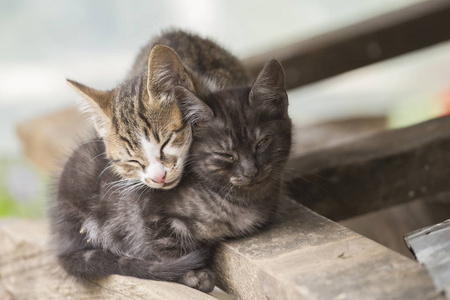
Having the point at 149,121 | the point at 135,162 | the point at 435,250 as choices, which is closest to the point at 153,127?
the point at 149,121

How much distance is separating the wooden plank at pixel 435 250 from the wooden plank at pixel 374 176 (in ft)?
3.08

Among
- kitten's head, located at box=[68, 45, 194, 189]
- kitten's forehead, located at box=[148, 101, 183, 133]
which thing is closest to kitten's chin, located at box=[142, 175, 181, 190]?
kitten's head, located at box=[68, 45, 194, 189]

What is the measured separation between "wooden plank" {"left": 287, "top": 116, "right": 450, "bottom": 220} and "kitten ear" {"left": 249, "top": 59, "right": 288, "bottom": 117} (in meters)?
0.60

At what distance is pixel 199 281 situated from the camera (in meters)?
2.28

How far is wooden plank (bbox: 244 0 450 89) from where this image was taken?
161 inches

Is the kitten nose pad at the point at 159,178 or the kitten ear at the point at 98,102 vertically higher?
the kitten ear at the point at 98,102

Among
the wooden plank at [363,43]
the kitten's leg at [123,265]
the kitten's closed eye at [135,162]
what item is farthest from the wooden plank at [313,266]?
the wooden plank at [363,43]

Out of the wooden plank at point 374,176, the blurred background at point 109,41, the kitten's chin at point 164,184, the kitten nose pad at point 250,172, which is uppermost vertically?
the kitten nose pad at point 250,172

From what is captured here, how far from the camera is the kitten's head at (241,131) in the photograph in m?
2.26

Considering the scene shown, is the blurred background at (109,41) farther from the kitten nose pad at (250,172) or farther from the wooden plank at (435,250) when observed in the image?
the wooden plank at (435,250)

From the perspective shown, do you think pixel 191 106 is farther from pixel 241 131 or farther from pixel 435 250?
pixel 435 250

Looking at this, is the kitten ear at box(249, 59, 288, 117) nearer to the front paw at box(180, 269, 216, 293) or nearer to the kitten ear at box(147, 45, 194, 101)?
the kitten ear at box(147, 45, 194, 101)

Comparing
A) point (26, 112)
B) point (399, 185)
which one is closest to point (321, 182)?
point (399, 185)

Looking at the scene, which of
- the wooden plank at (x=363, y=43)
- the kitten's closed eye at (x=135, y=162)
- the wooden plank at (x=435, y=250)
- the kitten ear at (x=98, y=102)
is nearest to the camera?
the wooden plank at (x=435, y=250)
